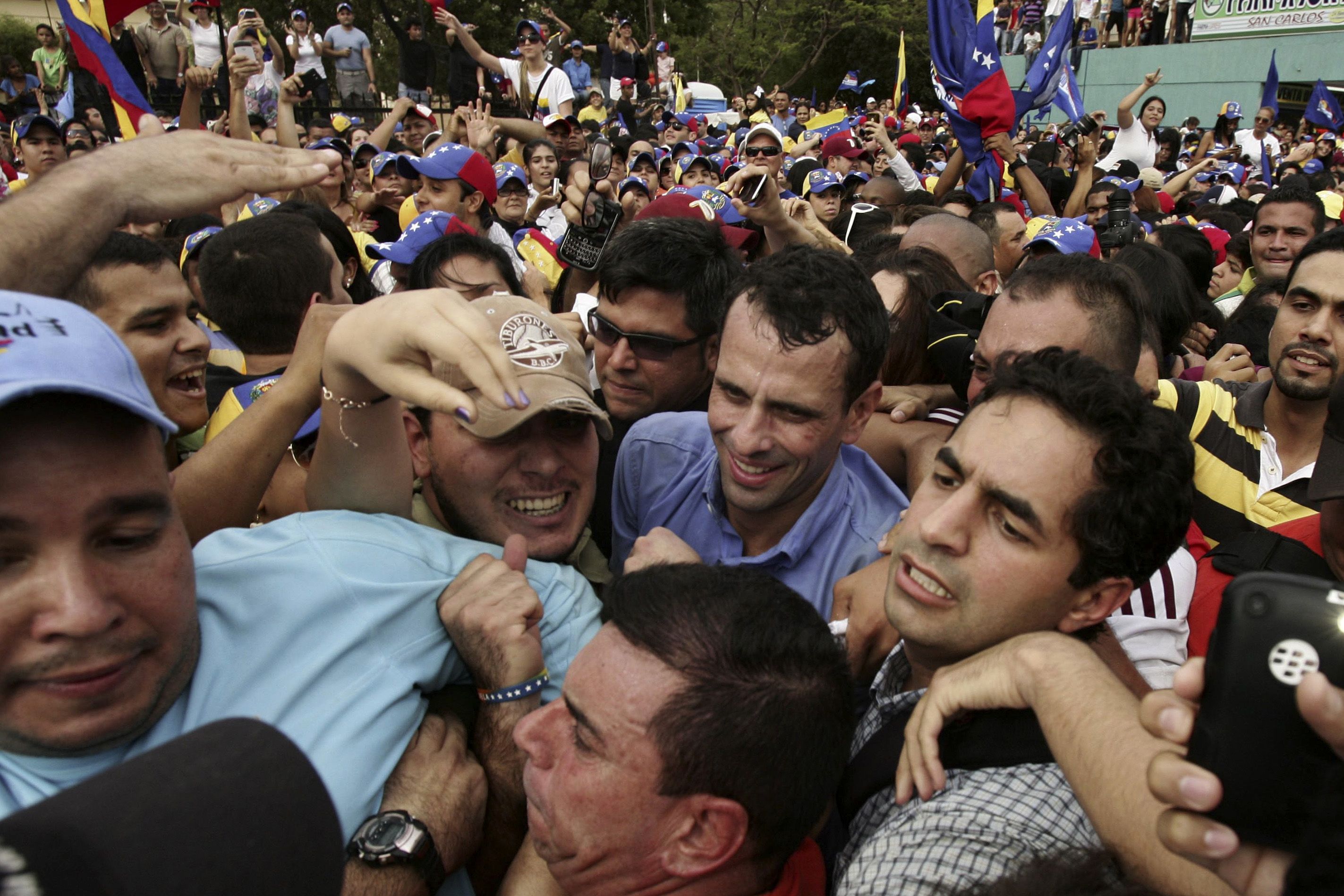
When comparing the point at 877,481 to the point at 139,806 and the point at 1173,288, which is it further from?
the point at 1173,288

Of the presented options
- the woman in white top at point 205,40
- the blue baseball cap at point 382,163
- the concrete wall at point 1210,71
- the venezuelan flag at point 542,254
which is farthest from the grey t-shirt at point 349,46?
the concrete wall at point 1210,71

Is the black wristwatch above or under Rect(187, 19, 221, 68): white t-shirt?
under

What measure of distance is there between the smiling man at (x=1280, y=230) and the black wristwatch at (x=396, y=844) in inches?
244

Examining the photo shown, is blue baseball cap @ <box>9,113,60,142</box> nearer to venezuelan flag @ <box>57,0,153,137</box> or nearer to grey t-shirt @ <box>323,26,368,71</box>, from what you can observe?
venezuelan flag @ <box>57,0,153,137</box>

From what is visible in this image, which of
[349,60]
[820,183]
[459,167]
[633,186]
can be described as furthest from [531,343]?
[349,60]

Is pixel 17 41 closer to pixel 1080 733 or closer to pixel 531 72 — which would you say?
pixel 531 72

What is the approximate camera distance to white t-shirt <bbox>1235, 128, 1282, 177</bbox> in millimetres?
15062

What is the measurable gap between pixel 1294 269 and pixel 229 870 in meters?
4.42

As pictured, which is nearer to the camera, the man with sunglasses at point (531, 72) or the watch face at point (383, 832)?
the watch face at point (383, 832)

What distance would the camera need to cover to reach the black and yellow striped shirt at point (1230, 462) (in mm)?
3180

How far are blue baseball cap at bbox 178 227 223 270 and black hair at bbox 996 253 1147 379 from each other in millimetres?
4037

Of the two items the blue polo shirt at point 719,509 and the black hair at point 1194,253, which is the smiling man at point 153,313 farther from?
the black hair at point 1194,253

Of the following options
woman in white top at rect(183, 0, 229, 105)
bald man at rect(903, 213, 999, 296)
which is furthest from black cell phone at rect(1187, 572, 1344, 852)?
woman in white top at rect(183, 0, 229, 105)

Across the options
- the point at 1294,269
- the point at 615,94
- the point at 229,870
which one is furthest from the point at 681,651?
the point at 615,94
